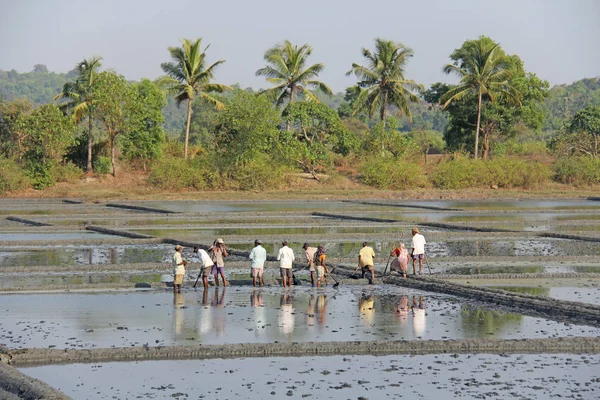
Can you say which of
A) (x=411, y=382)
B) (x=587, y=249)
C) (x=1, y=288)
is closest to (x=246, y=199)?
(x=587, y=249)

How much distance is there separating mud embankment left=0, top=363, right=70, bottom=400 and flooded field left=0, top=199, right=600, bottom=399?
519mm

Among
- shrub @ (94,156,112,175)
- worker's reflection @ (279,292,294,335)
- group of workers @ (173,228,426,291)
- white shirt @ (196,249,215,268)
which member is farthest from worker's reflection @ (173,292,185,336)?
shrub @ (94,156,112,175)

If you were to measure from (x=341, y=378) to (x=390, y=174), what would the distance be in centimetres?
4514

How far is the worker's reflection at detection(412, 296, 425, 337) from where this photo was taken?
16.1 m

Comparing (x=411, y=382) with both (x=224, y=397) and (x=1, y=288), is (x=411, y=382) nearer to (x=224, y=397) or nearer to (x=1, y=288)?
(x=224, y=397)

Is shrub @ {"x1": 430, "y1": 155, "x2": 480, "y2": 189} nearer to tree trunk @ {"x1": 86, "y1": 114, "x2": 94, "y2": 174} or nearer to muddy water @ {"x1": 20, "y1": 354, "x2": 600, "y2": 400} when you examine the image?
tree trunk @ {"x1": 86, "y1": 114, "x2": 94, "y2": 174}

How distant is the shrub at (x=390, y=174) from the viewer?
→ 57719 mm

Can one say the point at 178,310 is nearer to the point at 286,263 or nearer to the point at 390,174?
the point at 286,263

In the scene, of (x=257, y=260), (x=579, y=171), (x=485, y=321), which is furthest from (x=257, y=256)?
(x=579, y=171)

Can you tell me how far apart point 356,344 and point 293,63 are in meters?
46.1

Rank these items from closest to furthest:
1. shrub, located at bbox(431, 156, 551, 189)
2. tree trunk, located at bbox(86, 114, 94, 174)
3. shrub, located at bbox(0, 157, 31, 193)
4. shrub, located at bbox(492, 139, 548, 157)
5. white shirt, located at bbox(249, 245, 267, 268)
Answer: white shirt, located at bbox(249, 245, 267, 268), shrub, located at bbox(0, 157, 31, 193), tree trunk, located at bbox(86, 114, 94, 174), shrub, located at bbox(431, 156, 551, 189), shrub, located at bbox(492, 139, 548, 157)

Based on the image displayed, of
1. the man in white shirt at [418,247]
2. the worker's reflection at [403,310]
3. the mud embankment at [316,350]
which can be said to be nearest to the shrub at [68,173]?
the man in white shirt at [418,247]

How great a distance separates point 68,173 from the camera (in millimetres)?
54844

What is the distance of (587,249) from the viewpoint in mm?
28828
